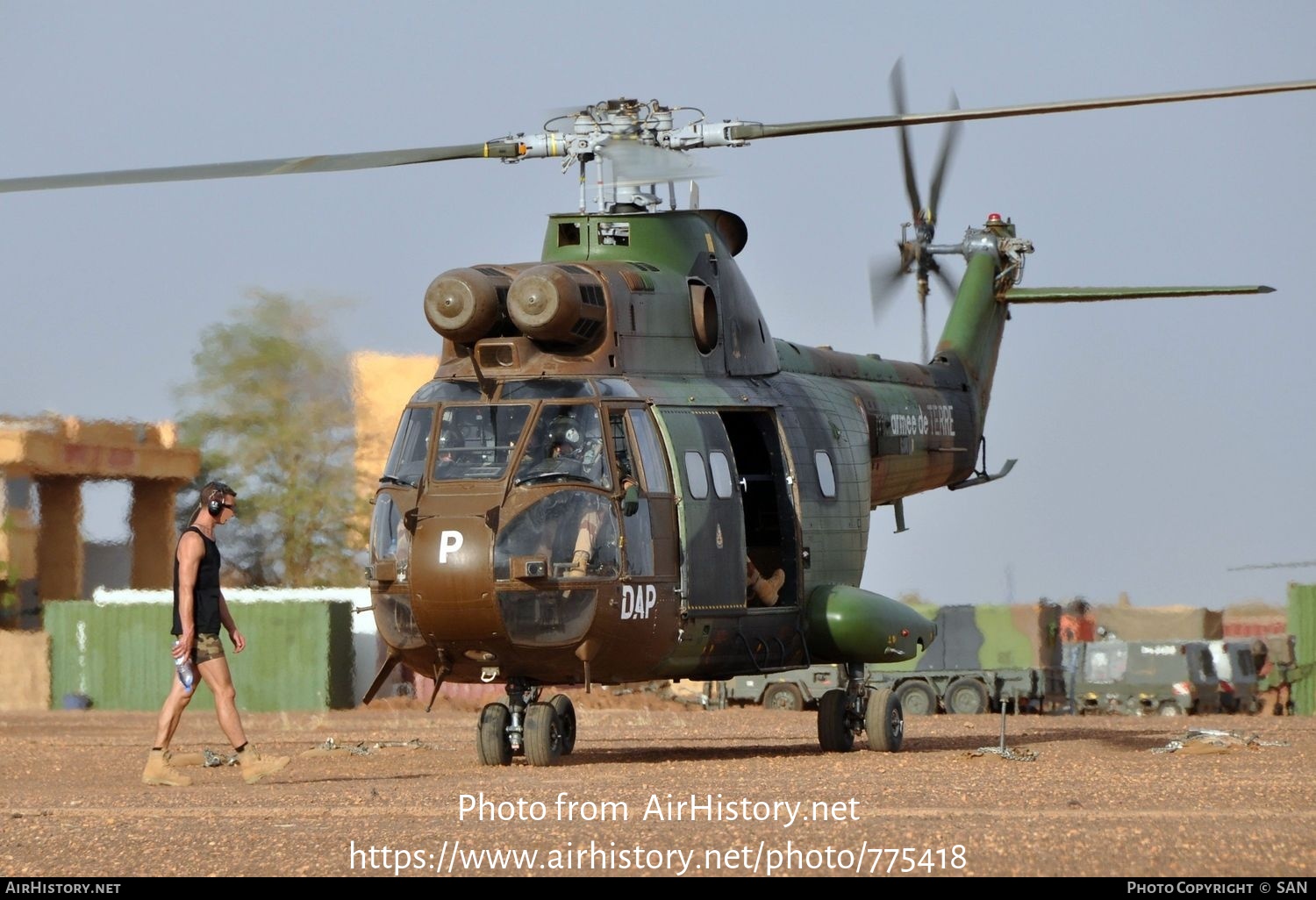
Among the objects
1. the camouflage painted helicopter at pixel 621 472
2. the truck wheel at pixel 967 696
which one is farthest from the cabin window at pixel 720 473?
the truck wheel at pixel 967 696

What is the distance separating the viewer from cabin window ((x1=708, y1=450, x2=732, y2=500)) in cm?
1438

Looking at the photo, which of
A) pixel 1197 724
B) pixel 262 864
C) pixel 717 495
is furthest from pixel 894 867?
pixel 1197 724

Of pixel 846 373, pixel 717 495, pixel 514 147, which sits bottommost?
pixel 717 495

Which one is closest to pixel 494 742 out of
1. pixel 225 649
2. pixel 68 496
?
pixel 225 649

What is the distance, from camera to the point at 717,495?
47.0 ft

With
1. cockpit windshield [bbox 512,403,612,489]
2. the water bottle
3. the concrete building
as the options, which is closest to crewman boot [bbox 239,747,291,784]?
the water bottle

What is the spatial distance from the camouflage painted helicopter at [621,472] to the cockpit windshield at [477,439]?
0.02m

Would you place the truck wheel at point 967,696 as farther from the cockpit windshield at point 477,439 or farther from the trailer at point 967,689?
the cockpit windshield at point 477,439

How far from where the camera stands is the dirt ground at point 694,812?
801cm

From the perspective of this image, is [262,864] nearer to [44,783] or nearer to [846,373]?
[44,783]

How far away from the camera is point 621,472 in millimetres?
13438

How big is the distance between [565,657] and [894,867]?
18.8 feet

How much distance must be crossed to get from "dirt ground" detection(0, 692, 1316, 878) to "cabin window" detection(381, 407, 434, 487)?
212cm

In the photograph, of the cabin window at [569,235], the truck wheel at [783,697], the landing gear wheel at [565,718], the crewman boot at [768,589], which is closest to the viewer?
the landing gear wheel at [565,718]
